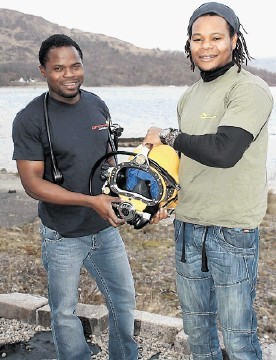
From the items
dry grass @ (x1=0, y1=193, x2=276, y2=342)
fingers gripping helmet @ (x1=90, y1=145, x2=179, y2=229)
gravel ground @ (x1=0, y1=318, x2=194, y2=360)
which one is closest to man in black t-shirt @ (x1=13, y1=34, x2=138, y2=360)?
fingers gripping helmet @ (x1=90, y1=145, x2=179, y2=229)

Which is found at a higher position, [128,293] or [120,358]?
[128,293]

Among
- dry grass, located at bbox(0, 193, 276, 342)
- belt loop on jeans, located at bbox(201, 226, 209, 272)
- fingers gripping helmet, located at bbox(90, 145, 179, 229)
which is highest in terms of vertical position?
fingers gripping helmet, located at bbox(90, 145, 179, 229)

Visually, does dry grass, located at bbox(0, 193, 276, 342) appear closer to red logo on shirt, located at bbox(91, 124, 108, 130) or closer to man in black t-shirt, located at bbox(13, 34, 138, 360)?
man in black t-shirt, located at bbox(13, 34, 138, 360)

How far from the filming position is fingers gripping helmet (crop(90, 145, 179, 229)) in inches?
128

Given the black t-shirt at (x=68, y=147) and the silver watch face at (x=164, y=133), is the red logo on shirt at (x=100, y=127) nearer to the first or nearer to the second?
the black t-shirt at (x=68, y=147)

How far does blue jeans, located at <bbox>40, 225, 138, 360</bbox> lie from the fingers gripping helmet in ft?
2.13

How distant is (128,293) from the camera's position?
4125 millimetres

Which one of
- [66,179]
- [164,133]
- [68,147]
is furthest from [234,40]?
[66,179]

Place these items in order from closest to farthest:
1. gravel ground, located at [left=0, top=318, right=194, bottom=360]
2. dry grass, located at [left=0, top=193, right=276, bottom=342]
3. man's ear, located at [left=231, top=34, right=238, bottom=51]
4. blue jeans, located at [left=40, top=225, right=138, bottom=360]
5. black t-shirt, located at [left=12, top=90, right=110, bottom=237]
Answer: man's ear, located at [left=231, top=34, right=238, bottom=51]
black t-shirt, located at [left=12, top=90, right=110, bottom=237]
blue jeans, located at [left=40, top=225, right=138, bottom=360]
gravel ground, located at [left=0, top=318, right=194, bottom=360]
dry grass, located at [left=0, top=193, right=276, bottom=342]

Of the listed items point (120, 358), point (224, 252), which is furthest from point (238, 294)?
point (120, 358)

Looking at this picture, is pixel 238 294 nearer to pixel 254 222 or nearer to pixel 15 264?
pixel 254 222

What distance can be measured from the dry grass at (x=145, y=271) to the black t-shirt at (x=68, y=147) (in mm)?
2516

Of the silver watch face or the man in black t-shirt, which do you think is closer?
the silver watch face

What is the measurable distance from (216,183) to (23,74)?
138906mm
